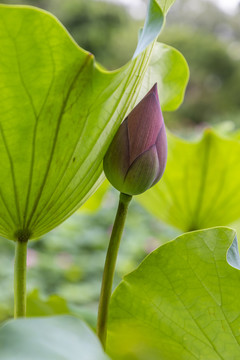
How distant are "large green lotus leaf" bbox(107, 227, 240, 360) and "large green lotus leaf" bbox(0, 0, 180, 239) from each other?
0.07m

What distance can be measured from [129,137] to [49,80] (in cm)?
6

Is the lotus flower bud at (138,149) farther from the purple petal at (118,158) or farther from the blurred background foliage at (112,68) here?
the blurred background foliage at (112,68)

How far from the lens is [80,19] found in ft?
34.1

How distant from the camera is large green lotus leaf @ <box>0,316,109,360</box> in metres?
0.22

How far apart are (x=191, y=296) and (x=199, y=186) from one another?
0.24m

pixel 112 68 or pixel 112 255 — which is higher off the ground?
pixel 112 255

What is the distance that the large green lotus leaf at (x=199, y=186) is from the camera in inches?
20.7

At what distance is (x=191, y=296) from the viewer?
0.32 m

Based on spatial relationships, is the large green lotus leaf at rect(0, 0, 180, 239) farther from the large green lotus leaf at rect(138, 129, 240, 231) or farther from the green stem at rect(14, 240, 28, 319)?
the large green lotus leaf at rect(138, 129, 240, 231)

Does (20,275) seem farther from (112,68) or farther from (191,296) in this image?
(112,68)

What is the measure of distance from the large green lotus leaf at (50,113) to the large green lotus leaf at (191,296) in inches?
2.8

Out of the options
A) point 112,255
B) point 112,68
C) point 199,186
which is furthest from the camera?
point 112,68

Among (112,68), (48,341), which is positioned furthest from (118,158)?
(112,68)

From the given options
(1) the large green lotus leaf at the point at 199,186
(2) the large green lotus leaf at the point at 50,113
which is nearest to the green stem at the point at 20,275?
(2) the large green lotus leaf at the point at 50,113
